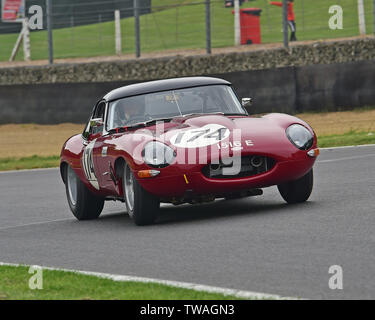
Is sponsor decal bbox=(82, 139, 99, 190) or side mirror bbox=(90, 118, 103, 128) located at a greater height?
side mirror bbox=(90, 118, 103, 128)

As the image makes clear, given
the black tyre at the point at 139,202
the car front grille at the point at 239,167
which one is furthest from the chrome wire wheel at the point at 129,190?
the car front grille at the point at 239,167

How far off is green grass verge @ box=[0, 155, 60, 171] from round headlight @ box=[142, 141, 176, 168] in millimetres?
10632

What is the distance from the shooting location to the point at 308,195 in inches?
412

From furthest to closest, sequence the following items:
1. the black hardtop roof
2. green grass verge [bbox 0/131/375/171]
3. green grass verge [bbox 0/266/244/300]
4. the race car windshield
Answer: green grass verge [bbox 0/131/375/171]
the black hardtop roof
the race car windshield
green grass verge [bbox 0/266/244/300]

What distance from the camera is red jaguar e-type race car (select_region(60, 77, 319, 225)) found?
951 cm

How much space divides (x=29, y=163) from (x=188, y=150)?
11.9 metres

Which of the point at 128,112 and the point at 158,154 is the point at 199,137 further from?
the point at 128,112

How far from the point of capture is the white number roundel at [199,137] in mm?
9508

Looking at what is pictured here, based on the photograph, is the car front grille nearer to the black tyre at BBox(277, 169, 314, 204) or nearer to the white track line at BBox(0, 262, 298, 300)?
the black tyre at BBox(277, 169, 314, 204)

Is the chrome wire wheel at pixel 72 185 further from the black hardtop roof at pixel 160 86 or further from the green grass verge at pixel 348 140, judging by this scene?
the green grass verge at pixel 348 140

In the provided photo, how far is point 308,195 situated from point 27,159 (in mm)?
12254

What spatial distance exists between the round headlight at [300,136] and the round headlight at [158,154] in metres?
1.21

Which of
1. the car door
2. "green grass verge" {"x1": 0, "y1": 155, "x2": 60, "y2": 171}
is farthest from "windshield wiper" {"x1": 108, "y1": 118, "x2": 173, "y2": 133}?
"green grass verge" {"x1": 0, "y1": 155, "x2": 60, "y2": 171}

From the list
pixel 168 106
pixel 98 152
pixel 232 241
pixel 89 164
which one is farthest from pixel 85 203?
pixel 232 241
